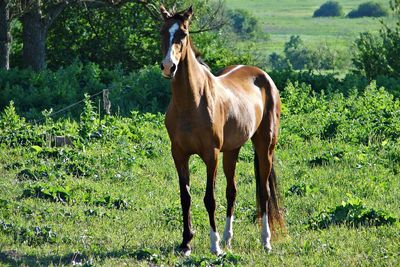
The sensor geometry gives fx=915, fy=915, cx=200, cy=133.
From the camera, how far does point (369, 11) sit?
97.2 m

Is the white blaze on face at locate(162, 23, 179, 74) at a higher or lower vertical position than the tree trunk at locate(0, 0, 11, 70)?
higher

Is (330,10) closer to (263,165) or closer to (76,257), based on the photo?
(263,165)

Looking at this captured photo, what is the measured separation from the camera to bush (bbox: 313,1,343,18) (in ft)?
344

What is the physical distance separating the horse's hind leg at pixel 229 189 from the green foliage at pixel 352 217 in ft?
3.73

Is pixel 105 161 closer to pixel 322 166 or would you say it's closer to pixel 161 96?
pixel 322 166

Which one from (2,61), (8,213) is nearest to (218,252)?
(8,213)

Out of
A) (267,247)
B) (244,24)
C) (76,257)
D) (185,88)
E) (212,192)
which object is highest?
(185,88)

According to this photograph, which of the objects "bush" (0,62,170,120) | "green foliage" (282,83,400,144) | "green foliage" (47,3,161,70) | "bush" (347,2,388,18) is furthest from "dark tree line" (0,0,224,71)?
"bush" (347,2,388,18)

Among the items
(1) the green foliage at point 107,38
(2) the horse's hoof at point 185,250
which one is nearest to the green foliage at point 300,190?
(2) the horse's hoof at point 185,250

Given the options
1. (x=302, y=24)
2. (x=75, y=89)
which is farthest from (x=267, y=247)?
(x=302, y=24)

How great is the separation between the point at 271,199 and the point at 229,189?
606mm

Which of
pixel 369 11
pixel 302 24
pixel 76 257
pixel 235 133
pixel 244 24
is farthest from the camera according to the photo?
pixel 302 24

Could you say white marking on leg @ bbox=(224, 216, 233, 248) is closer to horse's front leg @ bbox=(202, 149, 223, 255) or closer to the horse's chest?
horse's front leg @ bbox=(202, 149, 223, 255)

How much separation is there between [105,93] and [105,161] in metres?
5.03
